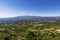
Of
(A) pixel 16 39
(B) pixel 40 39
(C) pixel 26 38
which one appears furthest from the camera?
(A) pixel 16 39

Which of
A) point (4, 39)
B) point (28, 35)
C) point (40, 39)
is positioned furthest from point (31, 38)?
point (4, 39)

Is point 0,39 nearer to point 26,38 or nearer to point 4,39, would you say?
point 4,39

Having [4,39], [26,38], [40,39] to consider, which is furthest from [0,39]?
[40,39]

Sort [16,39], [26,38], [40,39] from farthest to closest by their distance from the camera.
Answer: [16,39] < [40,39] < [26,38]

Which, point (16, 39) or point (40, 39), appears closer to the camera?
point (40, 39)

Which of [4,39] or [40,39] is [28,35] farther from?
[4,39]

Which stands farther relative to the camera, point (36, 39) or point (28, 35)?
point (36, 39)

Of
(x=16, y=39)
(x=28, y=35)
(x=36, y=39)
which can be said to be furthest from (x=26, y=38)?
(x=16, y=39)

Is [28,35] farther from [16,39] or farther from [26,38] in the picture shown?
[16,39]
